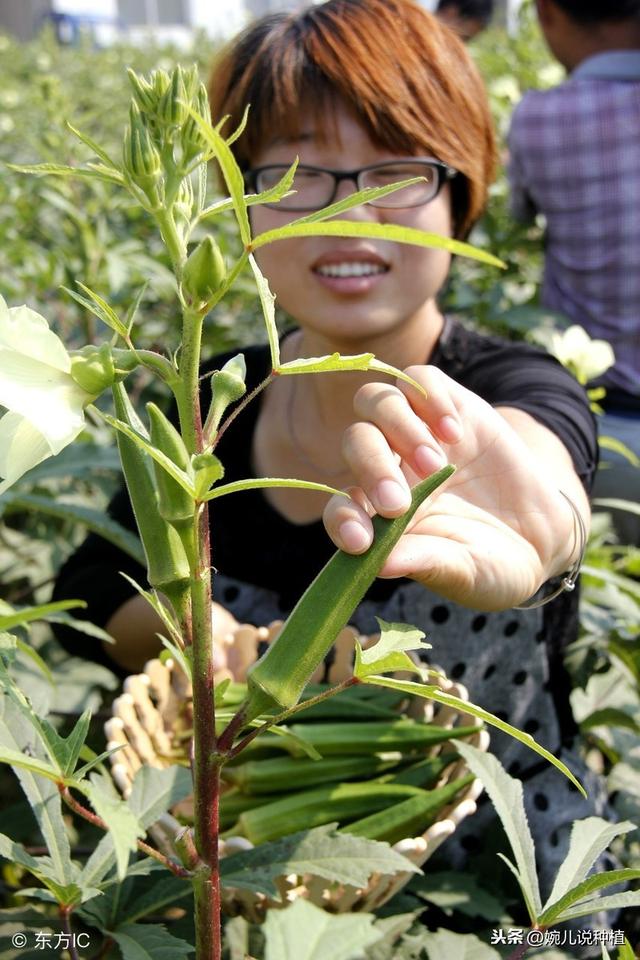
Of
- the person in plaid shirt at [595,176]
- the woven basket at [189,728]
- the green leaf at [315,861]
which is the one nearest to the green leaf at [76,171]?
the woven basket at [189,728]

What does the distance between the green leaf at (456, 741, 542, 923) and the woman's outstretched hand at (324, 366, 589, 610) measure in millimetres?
119

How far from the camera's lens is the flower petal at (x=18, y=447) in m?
0.54

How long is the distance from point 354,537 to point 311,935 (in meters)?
0.23

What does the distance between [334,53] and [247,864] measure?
0.91 meters

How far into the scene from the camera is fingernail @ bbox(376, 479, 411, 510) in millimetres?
611

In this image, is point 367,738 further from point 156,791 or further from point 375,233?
point 375,233

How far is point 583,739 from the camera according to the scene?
1356 mm

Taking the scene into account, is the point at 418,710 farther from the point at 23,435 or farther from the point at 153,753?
the point at 23,435

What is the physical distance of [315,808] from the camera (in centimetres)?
95

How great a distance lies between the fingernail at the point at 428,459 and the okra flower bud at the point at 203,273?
22cm

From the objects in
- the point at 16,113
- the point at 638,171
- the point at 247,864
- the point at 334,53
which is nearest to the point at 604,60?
the point at 638,171

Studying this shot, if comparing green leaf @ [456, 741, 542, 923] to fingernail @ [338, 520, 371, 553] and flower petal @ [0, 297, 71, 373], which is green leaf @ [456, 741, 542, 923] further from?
flower petal @ [0, 297, 71, 373]

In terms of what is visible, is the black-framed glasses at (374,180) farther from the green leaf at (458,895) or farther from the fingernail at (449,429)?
the green leaf at (458,895)

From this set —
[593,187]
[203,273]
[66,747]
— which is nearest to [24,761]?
[66,747]
